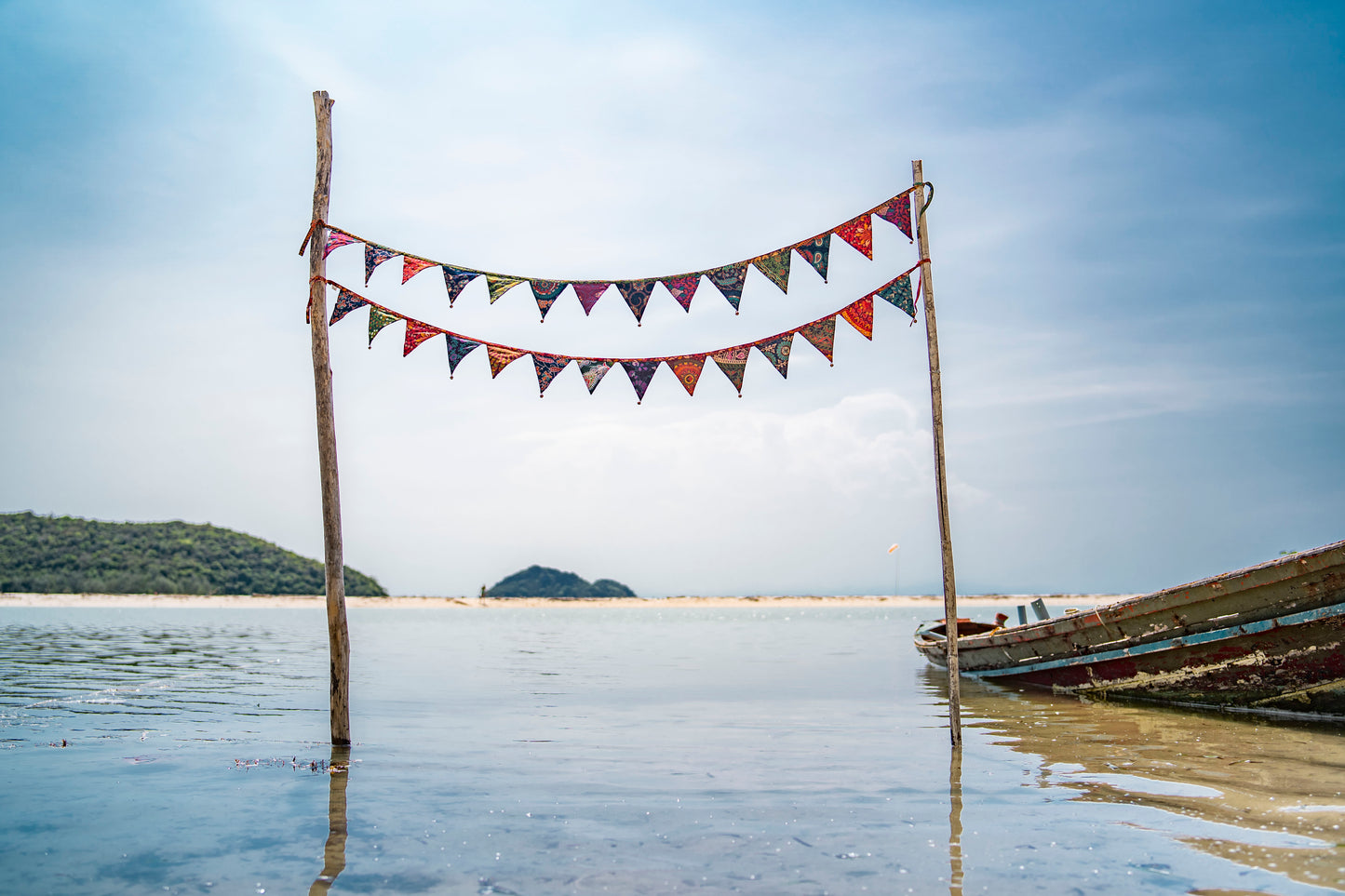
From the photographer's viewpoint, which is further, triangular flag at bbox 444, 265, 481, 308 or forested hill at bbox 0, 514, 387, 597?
forested hill at bbox 0, 514, 387, 597

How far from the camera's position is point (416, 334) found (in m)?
10.2

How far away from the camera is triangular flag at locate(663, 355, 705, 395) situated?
10573 mm

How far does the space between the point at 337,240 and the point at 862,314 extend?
20.8 ft

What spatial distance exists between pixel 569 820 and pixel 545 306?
19.3ft

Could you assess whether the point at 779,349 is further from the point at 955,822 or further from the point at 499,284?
the point at 955,822

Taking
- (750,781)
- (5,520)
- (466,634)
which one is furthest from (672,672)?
(5,520)

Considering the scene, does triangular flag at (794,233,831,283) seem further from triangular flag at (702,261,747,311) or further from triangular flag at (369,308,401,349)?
triangular flag at (369,308,401,349)

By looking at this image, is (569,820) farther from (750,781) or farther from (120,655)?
(120,655)

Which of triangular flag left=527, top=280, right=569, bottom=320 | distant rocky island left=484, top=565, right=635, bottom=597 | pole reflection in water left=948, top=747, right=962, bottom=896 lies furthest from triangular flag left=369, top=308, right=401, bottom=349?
distant rocky island left=484, top=565, right=635, bottom=597

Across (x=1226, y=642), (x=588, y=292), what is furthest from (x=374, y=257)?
(x=1226, y=642)

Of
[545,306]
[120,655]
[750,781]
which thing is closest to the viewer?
[750,781]

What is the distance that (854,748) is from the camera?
397 inches

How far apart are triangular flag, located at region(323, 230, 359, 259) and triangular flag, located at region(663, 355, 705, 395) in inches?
162

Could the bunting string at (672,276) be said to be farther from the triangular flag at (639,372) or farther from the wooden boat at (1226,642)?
the wooden boat at (1226,642)
